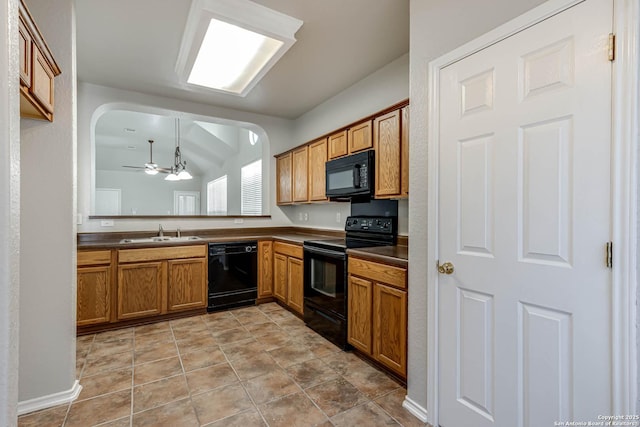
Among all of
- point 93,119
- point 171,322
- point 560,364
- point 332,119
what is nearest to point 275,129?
point 332,119

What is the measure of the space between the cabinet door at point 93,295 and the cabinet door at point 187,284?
1.87ft

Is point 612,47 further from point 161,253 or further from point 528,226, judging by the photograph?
point 161,253

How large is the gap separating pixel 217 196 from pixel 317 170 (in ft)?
18.2

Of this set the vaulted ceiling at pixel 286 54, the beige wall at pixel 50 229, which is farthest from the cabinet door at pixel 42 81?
the vaulted ceiling at pixel 286 54

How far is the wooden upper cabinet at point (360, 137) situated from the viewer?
2.81m

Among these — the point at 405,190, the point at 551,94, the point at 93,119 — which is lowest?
the point at 405,190

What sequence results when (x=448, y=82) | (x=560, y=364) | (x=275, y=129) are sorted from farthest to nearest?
(x=275, y=129) < (x=448, y=82) < (x=560, y=364)

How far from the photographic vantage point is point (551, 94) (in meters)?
1.20

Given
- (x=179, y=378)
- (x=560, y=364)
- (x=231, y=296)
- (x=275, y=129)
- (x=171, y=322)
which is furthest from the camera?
(x=275, y=129)

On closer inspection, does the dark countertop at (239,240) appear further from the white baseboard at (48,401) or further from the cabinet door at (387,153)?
the white baseboard at (48,401)

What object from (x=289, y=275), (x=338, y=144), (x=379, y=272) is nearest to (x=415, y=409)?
(x=379, y=272)

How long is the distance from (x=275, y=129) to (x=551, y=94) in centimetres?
392

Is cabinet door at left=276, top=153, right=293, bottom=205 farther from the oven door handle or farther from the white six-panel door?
the white six-panel door

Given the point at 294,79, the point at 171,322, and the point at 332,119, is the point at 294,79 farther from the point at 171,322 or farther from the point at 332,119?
the point at 171,322
